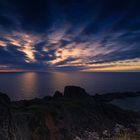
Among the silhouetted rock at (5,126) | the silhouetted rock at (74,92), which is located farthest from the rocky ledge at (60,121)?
the silhouetted rock at (74,92)

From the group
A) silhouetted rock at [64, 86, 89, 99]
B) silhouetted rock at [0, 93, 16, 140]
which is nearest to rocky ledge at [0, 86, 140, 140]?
silhouetted rock at [0, 93, 16, 140]

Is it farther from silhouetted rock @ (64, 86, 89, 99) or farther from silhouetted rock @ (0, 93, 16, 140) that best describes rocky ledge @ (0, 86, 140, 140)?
silhouetted rock @ (64, 86, 89, 99)

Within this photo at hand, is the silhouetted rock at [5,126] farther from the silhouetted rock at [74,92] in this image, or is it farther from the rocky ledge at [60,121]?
the silhouetted rock at [74,92]

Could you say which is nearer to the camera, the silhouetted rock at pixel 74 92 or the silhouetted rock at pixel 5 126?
the silhouetted rock at pixel 5 126

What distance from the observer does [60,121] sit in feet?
80.1

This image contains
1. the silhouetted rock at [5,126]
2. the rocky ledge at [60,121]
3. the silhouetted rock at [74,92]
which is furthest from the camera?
the silhouetted rock at [74,92]

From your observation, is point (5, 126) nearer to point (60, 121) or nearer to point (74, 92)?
point (60, 121)

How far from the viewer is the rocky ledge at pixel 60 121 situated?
56.3 feet

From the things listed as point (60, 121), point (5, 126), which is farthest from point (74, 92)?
point (5, 126)

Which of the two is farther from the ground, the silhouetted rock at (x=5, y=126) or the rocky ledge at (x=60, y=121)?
the silhouetted rock at (x=5, y=126)

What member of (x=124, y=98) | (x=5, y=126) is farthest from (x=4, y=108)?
(x=124, y=98)

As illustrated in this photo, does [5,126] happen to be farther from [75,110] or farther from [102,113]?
[102,113]

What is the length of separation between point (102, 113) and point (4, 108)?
74.9 feet

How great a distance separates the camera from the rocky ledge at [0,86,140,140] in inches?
675
